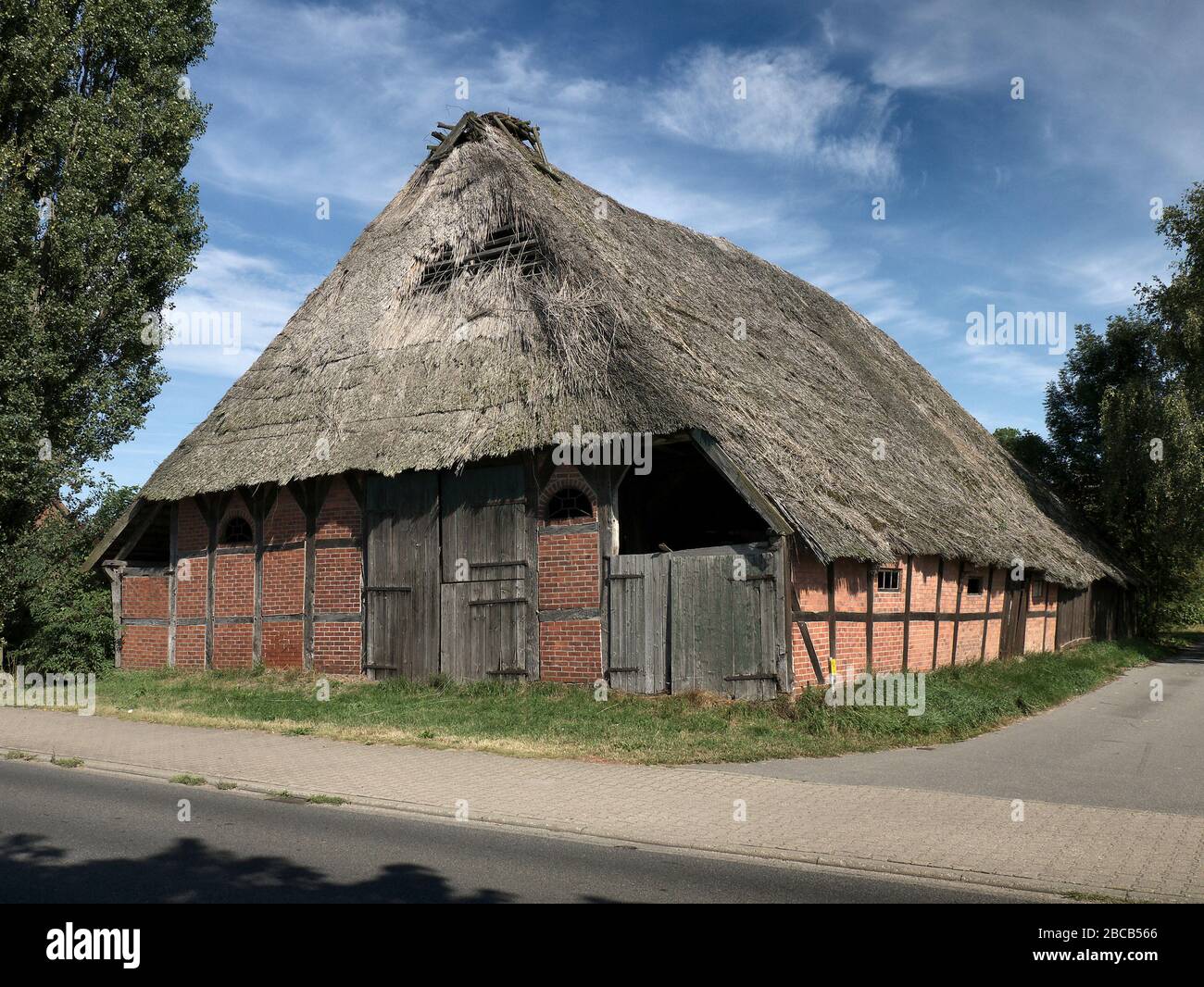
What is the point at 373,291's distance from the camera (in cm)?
1730

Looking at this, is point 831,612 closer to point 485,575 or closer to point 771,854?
point 485,575

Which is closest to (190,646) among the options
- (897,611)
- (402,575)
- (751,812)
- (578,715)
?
(402,575)

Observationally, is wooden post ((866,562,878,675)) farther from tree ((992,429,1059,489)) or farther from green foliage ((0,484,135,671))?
tree ((992,429,1059,489))

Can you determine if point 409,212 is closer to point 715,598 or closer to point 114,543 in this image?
point 114,543

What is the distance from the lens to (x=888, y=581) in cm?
1466

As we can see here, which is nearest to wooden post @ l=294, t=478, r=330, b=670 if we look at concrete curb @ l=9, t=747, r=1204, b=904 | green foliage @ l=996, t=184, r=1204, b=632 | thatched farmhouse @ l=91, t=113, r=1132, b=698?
thatched farmhouse @ l=91, t=113, r=1132, b=698

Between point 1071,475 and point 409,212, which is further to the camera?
point 1071,475

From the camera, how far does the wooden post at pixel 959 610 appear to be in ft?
54.0

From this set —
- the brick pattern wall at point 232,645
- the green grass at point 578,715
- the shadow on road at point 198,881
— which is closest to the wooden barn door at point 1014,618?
the green grass at point 578,715

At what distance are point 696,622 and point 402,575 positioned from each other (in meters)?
4.97

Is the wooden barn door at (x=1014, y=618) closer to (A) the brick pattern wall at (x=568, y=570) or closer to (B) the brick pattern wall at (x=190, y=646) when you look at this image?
(A) the brick pattern wall at (x=568, y=570)

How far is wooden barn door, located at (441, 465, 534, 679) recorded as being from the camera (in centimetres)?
1360

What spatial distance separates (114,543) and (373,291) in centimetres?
673
